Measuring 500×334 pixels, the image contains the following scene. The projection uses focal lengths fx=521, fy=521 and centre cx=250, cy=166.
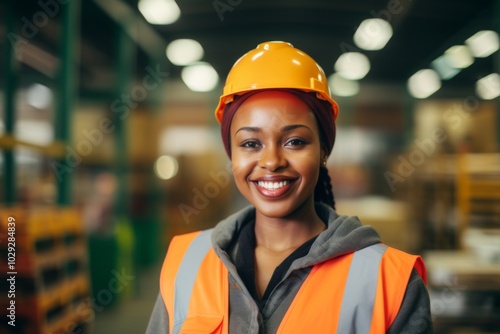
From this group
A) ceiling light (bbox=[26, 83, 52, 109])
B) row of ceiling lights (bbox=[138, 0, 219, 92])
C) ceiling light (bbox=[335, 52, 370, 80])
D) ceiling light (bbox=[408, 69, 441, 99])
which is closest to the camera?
row of ceiling lights (bbox=[138, 0, 219, 92])

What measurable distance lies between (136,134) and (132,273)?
4.29 meters

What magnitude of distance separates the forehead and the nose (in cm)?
8

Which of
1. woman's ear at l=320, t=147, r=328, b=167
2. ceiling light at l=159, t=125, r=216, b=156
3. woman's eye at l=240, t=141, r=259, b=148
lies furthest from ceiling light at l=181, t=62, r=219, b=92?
woman's eye at l=240, t=141, r=259, b=148

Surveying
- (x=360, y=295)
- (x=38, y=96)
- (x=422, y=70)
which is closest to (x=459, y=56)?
(x=422, y=70)

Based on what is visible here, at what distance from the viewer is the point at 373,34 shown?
10.7 m

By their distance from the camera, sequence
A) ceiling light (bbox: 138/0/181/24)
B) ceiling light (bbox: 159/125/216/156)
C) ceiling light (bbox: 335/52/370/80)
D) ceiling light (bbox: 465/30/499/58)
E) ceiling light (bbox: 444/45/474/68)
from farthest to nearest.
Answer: ceiling light (bbox: 159/125/216/156)
ceiling light (bbox: 335/52/370/80)
ceiling light (bbox: 444/45/474/68)
ceiling light (bbox: 465/30/499/58)
ceiling light (bbox: 138/0/181/24)

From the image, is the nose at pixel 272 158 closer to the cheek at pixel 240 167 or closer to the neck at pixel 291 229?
the cheek at pixel 240 167

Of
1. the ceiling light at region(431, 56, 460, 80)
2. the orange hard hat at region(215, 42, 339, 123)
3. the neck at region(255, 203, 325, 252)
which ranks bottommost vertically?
the neck at region(255, 203, 325, 252)

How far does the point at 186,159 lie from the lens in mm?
14758

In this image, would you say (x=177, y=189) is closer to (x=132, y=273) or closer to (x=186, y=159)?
(x=186, y=159)

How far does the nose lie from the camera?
177cm

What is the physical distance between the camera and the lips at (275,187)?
5.92 ft

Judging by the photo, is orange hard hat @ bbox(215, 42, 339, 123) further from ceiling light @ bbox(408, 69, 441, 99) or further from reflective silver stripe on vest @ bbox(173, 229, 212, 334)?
ceiling light @ bbox(408, 69, 441, 99)

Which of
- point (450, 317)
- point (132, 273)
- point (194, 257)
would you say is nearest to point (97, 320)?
point (132, 273)
